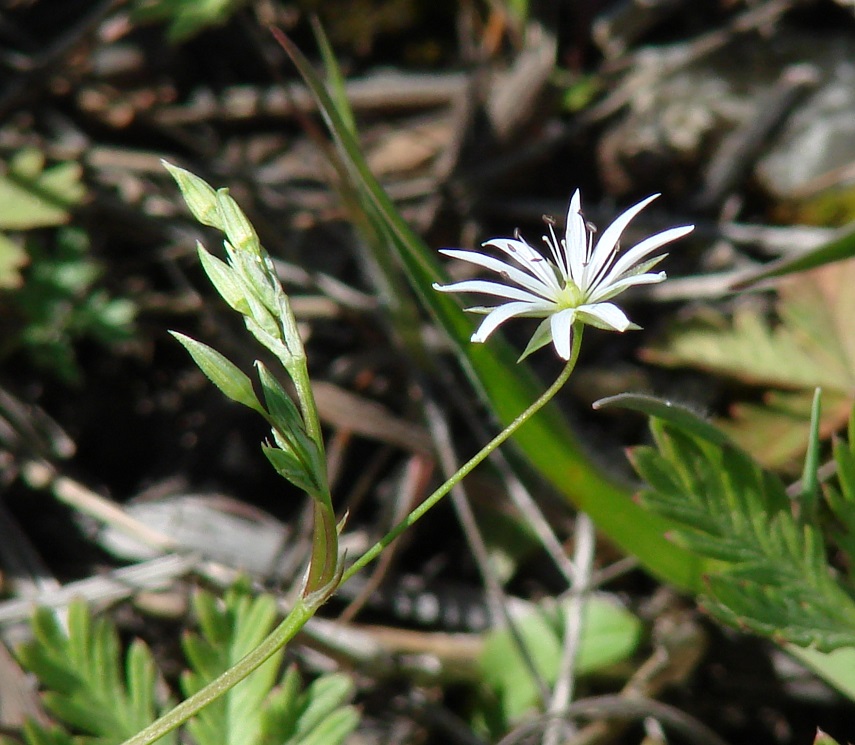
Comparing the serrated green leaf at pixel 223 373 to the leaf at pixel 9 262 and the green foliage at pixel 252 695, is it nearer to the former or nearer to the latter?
the green foliage at pixel 252 695

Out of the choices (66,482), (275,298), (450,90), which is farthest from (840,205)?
(66,482)

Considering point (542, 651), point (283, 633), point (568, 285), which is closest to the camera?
point (283, 633)

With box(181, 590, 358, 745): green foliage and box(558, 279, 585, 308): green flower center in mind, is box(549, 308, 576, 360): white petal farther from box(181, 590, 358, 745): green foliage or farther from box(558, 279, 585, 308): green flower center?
box(181, 590, 358, 745): green foliage

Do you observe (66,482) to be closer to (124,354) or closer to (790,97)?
A: (124,354)

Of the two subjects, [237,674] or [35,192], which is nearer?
[237,674]

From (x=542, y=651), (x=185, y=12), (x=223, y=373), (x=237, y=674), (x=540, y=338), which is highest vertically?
(x=185, y=12)

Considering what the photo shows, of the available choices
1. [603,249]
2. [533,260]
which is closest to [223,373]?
[533,260]

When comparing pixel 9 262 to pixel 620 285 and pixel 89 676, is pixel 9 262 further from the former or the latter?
pixel 620 285
